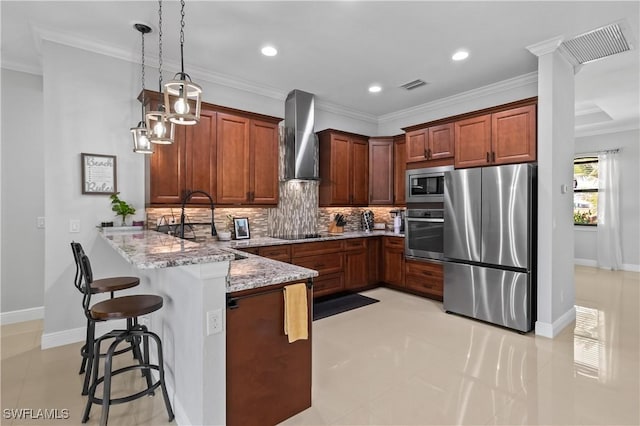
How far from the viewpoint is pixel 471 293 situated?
3.91 m

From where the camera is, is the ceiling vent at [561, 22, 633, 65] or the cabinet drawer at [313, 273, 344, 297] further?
the cabinet drawer at [313, 273, 344, 297]

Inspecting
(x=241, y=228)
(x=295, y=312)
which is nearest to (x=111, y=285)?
(x=295, y=312)

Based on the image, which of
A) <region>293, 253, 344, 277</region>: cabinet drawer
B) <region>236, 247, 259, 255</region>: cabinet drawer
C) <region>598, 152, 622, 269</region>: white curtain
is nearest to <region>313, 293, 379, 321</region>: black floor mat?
<region>293, 253, 344, 277</region>: cabinet drawer

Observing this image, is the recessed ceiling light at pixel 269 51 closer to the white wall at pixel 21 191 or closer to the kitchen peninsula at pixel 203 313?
the kitchen peninsula at pixel 203 313

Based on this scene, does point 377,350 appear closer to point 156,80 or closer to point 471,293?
point 471,293

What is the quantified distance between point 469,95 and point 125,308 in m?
4.92

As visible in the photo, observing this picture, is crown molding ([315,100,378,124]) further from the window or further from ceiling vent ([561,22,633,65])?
the window

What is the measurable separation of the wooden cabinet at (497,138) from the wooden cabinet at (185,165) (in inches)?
122

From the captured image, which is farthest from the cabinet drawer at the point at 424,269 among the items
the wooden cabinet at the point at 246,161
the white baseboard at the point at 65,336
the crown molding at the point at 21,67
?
the crown molding at the point at 21,67

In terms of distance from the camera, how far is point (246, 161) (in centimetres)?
404

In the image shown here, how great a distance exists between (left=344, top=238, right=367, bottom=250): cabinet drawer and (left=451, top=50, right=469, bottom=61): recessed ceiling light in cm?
270

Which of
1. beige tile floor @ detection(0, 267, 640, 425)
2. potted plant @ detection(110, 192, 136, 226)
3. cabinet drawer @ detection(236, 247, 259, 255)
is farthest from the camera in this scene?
cabinet drawer @ detection(236, 247, 259, 255)

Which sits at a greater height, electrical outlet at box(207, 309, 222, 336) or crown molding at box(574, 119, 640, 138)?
crown molding at box(574, 119, 640, 138)

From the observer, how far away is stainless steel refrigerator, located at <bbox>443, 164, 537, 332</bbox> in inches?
136
